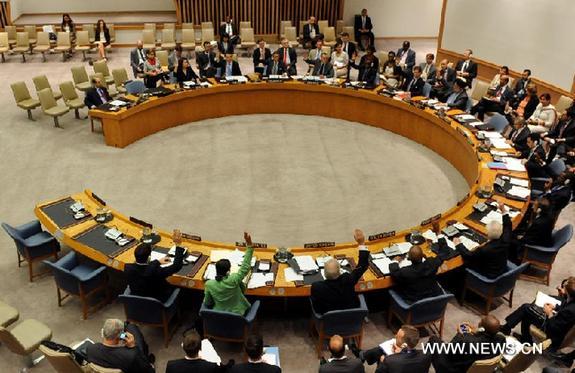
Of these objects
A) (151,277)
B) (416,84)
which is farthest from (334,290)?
(416,84)

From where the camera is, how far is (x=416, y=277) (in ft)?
19.6

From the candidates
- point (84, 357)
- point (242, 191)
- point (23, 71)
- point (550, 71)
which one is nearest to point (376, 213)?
point (242, 191)

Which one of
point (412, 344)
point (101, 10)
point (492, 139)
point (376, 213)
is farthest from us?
point (101, 10)

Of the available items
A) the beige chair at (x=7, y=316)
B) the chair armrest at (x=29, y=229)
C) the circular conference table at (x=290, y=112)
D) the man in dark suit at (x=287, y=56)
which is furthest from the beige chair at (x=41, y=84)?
the beige chair at (x=7, y=316)

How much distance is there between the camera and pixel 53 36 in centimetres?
1728

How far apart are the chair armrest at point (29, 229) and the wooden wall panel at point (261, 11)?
1291cm

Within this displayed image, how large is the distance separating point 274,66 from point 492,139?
6039mm

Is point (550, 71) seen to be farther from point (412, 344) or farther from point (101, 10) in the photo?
point (101, 10)

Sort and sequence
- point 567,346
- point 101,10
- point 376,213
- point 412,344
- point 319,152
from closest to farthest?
point 412,344
point 567,346
point 376,213
point 319,152
point 101,10

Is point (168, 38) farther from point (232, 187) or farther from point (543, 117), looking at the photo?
point (543, 117)

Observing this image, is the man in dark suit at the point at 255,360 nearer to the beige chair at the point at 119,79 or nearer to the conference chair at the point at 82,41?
the beige chair at the point at 119,79

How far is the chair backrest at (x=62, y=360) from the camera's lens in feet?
15.8

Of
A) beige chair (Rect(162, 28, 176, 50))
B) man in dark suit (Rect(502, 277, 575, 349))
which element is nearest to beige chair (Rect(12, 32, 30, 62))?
beige chair (Rect(162, 28, 176, 50))

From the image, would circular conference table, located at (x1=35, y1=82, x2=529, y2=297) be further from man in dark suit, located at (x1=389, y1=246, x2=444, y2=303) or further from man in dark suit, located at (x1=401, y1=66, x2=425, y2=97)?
man in dark suit, located at (x1=401, y1=66, x2=425, y2=97)
